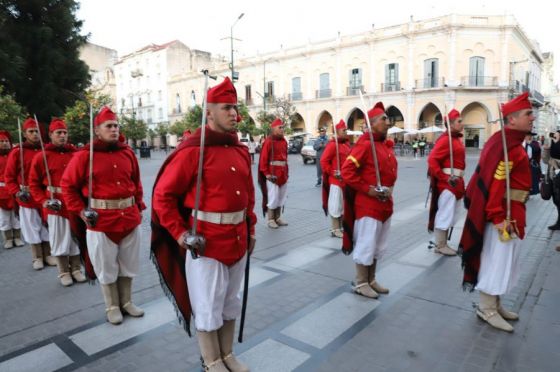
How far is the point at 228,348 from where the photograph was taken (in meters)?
3.36

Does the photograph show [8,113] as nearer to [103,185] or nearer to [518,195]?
[103,185]

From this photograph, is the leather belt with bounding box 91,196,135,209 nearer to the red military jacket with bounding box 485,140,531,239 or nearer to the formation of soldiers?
the formation of soldiers

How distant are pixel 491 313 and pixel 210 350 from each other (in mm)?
2780

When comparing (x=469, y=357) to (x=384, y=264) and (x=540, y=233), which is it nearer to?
(x=384, y=264)

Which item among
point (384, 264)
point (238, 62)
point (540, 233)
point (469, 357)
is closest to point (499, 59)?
point (238, 62)

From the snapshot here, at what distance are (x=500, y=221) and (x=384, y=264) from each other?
236 centimetres

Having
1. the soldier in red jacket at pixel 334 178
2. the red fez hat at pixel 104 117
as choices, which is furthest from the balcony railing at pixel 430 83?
the red fez hat at pixel 104 117

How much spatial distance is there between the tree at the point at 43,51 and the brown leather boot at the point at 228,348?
31.8ft

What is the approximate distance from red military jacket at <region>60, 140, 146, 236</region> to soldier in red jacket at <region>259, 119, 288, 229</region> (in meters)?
4.41

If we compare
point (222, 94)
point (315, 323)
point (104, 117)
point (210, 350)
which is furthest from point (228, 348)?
point (104, 117)

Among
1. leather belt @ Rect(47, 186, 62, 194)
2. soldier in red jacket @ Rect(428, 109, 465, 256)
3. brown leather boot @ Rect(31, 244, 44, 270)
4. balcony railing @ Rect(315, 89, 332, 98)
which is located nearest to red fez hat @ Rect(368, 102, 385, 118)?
soldier in red jacket @ Rect(428, 109, 465, 256)

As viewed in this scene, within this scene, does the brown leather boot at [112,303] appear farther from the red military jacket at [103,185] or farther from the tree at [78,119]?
the tree at [78,119]

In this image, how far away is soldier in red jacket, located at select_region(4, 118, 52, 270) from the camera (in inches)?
240

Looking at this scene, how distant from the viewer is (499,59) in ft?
A: 109
